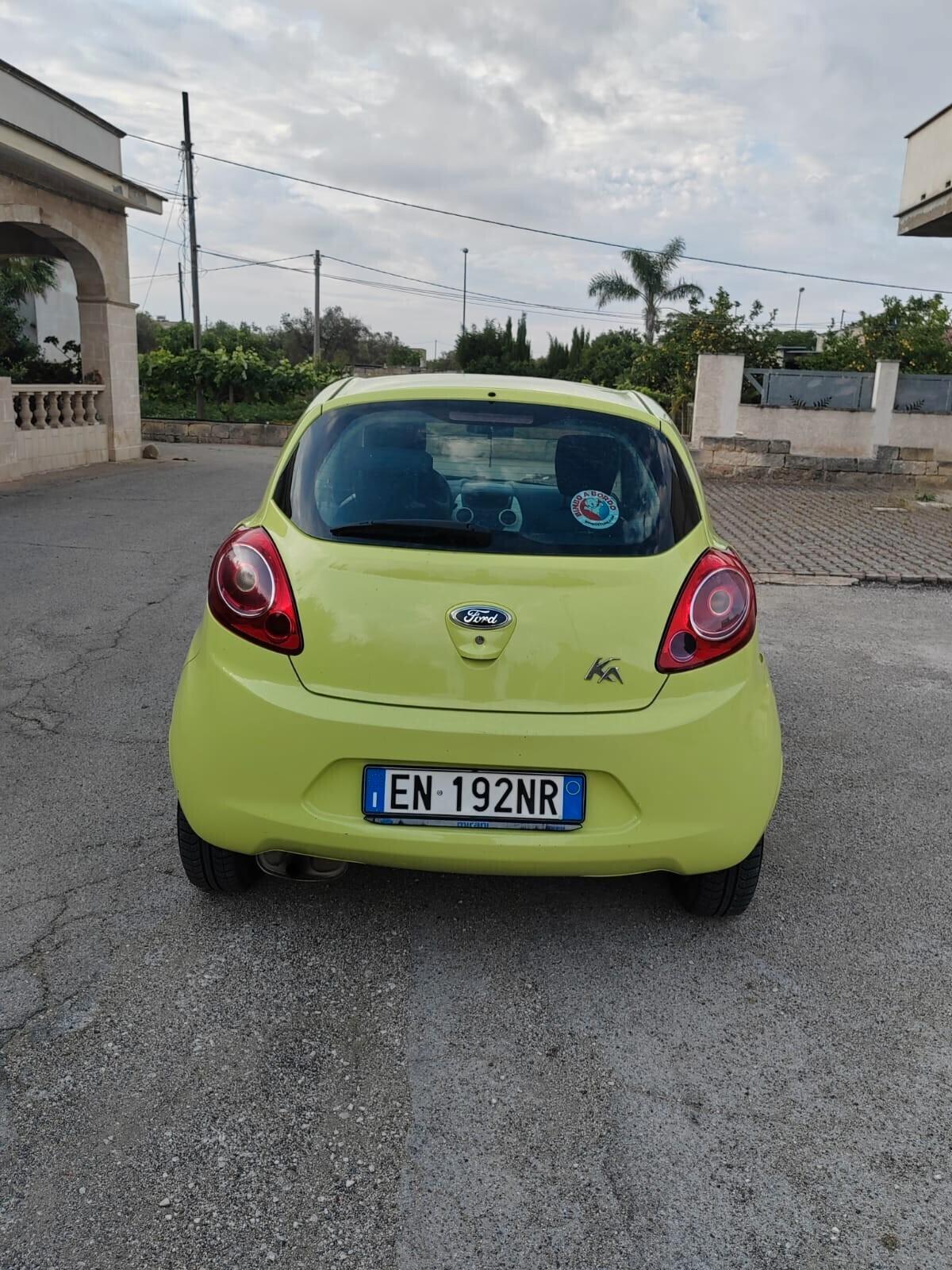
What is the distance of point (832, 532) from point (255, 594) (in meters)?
→ 9.82

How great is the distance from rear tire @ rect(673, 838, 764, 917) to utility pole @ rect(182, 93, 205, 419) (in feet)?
88.1

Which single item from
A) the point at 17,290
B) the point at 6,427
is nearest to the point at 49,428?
the point at 6,427

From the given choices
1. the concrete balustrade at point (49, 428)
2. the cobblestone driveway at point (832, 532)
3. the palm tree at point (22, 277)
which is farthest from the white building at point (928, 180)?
the palm tree at point (22, 277)

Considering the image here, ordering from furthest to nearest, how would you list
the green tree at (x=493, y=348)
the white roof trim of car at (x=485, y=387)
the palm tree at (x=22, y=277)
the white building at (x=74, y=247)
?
the green tree at (x=493, y=348) → the palm tree at (x=22, y=277) → the white building at (x=74, y=247) → the white roof trim of car at (x=485, y=387)

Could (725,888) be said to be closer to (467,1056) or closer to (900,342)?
(467,1056)

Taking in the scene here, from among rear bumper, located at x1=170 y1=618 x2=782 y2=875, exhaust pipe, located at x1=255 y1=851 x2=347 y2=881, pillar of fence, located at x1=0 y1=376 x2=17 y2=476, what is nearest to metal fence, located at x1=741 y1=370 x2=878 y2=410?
pillar of fence, located at x1=0 y1=376 x2=17 y2=476

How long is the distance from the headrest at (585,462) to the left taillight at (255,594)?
2.74 ft

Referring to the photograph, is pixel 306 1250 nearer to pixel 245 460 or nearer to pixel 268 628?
pixel 268 628

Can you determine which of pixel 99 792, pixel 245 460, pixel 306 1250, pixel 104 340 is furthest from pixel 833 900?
pixel 245 460

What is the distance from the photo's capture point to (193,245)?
30.0 metres

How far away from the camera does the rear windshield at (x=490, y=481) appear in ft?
8.88

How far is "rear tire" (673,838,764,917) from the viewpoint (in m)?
2.88

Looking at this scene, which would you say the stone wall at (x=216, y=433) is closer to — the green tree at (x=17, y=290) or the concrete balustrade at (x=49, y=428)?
the green tree at (x=17, y=290)

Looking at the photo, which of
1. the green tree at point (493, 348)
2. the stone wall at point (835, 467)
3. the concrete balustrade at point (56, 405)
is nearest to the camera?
the concrete balustrade at point (56, 405)
